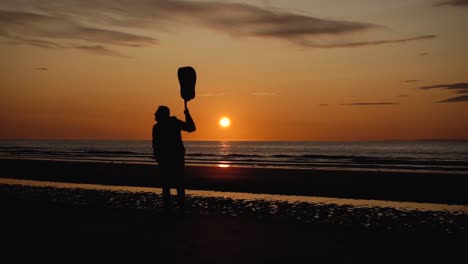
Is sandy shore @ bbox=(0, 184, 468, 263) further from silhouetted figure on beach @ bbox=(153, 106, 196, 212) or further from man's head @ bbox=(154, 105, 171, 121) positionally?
man's head @ bbox=(154, 105, 171, 121)

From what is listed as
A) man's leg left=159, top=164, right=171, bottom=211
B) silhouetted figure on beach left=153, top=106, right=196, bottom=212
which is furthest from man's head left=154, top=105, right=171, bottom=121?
man's leg left=159, top=164, right=171, bottom=211

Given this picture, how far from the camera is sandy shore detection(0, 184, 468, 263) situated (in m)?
5.93

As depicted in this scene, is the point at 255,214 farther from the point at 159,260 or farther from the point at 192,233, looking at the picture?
the point at 159,260

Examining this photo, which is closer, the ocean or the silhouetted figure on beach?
the silhouetted figure on beach

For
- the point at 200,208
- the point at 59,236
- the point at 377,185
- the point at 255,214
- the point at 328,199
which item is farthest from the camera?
the point at 377,185

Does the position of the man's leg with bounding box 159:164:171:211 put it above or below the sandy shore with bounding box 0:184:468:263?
above

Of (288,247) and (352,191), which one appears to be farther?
(352,191)

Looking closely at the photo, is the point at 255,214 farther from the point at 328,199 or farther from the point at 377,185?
the point at 377,185

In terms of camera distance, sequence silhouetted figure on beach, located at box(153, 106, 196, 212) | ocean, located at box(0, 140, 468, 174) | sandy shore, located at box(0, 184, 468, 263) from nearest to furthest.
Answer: sandy shore, located at box(0, 184, 468, 263) → silhouetted figure on beach, located at box(153, 106, 196, 212) → ocean, located at box(0, 140, 468, 174)

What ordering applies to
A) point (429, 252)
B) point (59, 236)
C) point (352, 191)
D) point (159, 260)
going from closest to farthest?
point (159, 260) → point (429, 252) → point (59, 236) → point (352, 191)

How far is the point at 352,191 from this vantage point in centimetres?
1664

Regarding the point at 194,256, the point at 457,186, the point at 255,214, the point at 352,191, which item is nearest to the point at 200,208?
the point at 255,214

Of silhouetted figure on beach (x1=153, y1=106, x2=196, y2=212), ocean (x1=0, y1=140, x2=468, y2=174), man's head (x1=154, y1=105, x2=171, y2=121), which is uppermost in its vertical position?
man's head (x1=154, y1=105, x2=171, y2=121)

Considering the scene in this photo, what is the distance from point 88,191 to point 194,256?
10.5 metres
